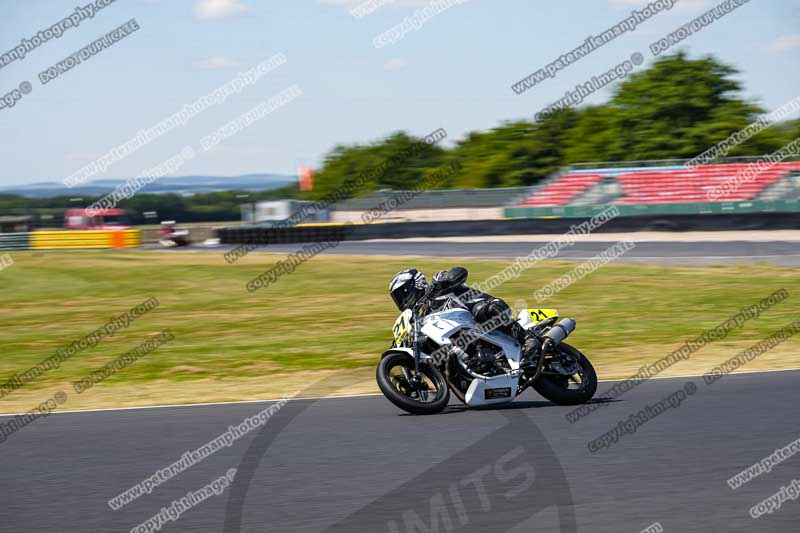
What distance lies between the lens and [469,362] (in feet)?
28.0

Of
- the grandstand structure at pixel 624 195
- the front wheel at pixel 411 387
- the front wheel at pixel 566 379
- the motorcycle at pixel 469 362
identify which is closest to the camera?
the front wheel at pixel 411 387

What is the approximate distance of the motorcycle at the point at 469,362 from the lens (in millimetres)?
8453

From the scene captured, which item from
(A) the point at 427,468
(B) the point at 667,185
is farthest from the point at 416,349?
(B) the point at 667,185

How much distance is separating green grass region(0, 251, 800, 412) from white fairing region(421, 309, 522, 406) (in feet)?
8.52

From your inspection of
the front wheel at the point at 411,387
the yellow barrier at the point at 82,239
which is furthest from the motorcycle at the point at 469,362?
the yellow barrier at the point at 82,239

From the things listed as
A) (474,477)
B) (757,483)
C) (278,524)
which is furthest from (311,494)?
(757,483)

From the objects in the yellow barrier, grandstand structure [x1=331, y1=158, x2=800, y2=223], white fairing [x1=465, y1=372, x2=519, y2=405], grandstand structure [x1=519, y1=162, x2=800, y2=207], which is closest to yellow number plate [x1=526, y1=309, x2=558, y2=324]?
white fairing [x1=465, y1=372, x2=519, y2=405]

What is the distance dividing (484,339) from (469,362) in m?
0.25

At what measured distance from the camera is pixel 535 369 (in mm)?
8570

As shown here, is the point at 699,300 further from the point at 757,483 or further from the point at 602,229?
the point at 602,229

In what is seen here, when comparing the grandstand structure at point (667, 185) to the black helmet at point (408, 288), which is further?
the grandstand structure at point (667, 185)

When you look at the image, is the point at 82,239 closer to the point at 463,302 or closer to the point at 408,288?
the point at 408,288

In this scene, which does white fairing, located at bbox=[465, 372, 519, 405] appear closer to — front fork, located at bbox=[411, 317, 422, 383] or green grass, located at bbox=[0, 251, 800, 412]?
front fork, located at bbox=[411, 317, 422, 383]

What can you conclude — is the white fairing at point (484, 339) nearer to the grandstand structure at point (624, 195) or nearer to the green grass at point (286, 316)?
the green grass at point (286, 316)
